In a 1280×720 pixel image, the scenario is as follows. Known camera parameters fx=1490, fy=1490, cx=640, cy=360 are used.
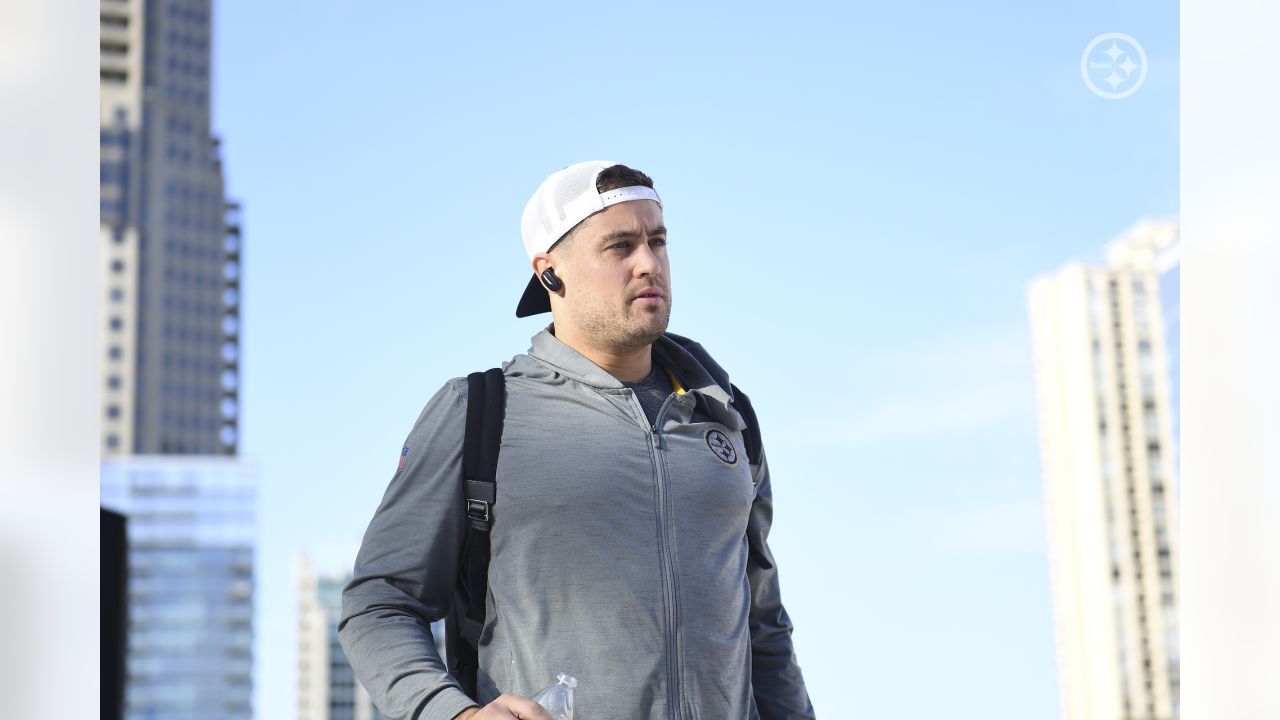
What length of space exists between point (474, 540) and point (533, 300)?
393mm

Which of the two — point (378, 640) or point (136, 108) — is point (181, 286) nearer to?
point (136, 108)

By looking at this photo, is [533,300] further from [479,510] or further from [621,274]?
[479,510]

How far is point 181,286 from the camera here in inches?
3524

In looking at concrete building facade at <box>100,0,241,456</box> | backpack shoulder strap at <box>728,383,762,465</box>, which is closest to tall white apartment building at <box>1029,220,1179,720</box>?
concrete building facade at <box>100,0,241,456</box>

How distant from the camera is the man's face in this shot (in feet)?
6.18

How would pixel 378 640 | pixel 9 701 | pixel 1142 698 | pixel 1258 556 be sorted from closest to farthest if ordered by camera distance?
pixel 378 640 < pixel 9 701 < pixel 1258 556 < pixel 1142 698

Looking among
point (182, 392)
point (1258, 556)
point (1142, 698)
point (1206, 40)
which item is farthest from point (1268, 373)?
point (182, 392)

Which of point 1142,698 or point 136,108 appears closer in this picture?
point 1142,698

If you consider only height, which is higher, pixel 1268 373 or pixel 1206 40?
pixel 1206 40

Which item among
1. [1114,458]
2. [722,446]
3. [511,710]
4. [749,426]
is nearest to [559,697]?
[511,710]

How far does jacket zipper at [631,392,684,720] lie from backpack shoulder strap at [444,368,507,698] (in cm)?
19

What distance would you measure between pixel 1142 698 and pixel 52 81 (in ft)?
269

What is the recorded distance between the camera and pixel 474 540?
1.81 metres

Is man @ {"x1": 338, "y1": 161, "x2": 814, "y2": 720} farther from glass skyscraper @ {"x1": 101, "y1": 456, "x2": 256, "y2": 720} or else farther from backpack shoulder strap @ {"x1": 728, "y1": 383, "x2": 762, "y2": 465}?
glass skyscraper @ {"x1": 101, "y1": 456, "x2": 256, "y2": 720}
